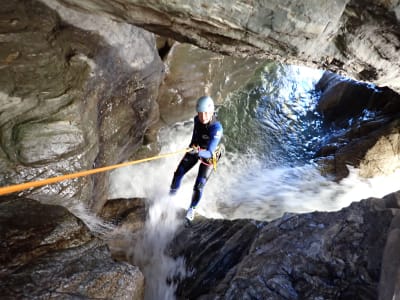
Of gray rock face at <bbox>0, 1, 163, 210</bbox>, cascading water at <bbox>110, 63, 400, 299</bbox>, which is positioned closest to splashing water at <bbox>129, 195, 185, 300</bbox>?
cascading water at <bbox>110, 63, 400, 299</bbox>

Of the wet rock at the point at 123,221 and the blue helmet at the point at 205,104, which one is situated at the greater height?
the blue helmet at the point at 205,104

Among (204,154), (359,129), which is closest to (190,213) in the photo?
(204,154)

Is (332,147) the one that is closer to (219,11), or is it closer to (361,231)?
(361,231)

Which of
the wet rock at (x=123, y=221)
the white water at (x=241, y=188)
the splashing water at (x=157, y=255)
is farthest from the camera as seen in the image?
the white water at (x=241, y=188)

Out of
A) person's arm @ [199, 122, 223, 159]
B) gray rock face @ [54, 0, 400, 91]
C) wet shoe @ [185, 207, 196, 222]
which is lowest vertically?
wet shoe @ [185, 207, 196, 222]

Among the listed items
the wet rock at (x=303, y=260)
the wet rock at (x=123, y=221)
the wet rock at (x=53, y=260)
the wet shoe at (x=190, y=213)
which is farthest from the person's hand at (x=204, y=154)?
the wet rock at (x=53, y=260)

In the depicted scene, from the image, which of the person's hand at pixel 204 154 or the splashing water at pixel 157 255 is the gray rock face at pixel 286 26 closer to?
the person's hand at pixel 204 154

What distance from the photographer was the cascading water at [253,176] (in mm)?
5963

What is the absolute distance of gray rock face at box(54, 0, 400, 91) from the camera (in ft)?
12.2

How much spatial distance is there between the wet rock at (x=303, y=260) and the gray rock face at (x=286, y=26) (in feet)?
6.72

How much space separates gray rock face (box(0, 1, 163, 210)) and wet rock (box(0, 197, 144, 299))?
3.01 feet

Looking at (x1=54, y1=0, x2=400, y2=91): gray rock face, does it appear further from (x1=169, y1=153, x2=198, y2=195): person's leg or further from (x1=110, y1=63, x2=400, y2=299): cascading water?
(x1=110, y1=63, x2=400, y2=299): cascading water

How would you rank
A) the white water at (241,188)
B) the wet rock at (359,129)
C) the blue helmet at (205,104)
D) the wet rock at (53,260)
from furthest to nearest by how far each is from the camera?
the wet rock at (359,129), the white water at (241,188), the blue helmet at (205,104), the wet rock at (53,260)

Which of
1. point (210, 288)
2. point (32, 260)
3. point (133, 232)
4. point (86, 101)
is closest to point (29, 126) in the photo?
point (86, 101)
